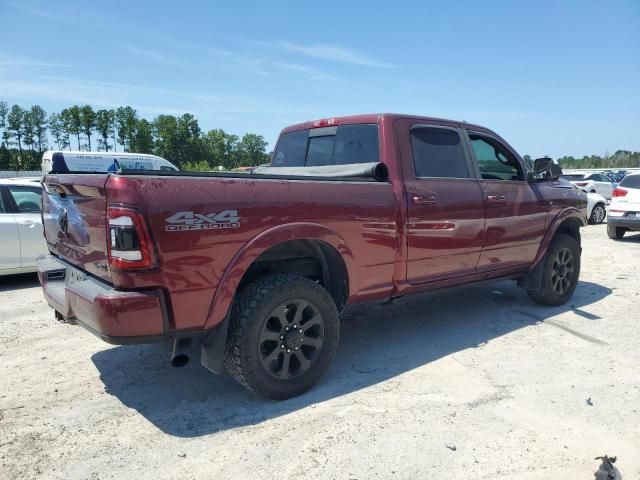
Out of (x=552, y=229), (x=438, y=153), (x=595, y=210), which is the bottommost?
(x=595, y=210)

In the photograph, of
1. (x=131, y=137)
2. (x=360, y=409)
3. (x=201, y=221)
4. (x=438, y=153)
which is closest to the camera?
(x=201, y=221)

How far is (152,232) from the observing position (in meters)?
2.69

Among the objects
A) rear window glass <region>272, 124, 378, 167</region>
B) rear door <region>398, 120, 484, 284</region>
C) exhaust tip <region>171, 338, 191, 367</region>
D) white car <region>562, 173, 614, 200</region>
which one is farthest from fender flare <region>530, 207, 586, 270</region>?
white car <region>562, 173, 614, 200</region>

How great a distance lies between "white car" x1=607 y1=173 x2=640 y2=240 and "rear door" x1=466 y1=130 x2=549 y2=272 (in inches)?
287

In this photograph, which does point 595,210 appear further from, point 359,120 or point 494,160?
point 359,120

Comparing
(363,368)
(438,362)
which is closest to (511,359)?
(438,362)

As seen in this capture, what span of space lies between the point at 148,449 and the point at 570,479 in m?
2.24

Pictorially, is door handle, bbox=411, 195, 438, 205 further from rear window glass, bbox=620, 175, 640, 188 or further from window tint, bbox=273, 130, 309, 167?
rear window glass, bbox=620, 175, 640, 188

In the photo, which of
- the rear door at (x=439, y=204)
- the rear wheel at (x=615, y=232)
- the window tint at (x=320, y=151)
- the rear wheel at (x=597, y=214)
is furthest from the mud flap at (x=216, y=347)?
the rear wheel at (x=597, y=214)

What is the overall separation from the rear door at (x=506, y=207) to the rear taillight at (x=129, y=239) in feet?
10.4

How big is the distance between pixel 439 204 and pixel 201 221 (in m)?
2.17

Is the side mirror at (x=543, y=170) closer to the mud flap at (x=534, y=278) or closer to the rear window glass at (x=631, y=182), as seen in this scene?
the mud flap at (x=534, y=278)

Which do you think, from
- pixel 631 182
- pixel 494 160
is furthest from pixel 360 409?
pixel 631 182

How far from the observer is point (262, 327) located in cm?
321
